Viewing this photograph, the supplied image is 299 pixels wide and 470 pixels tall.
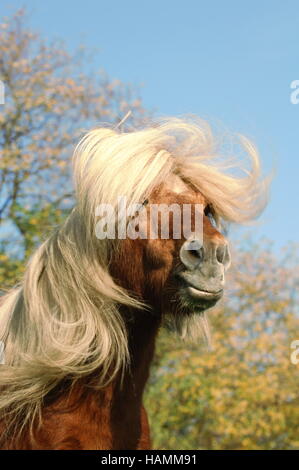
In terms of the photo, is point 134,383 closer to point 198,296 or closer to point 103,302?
point 103,302

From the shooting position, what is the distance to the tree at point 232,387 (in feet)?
30.2

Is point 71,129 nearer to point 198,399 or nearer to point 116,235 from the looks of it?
point 198,399

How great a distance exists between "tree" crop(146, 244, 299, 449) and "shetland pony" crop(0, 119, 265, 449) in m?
5.92

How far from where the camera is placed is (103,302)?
8.43ft

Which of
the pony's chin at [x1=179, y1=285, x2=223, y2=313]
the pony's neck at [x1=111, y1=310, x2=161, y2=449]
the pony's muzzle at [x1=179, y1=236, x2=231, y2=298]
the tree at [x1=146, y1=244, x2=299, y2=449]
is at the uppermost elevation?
the tree at [x1=146, y1=244, x2=299, y2=449]

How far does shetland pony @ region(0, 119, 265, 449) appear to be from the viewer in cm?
253

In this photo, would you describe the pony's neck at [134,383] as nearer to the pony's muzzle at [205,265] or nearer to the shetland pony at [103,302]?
the shetland pony at [103,302]

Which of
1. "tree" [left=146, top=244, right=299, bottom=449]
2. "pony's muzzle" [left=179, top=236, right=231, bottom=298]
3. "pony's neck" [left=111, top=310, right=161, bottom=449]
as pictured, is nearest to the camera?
"pony's muzzle" [left=179, top=236, right=231, bottom=298]

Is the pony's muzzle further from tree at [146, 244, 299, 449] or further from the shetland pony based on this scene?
tree at [146, 244, 299, 449]

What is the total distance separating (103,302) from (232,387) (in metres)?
7.54

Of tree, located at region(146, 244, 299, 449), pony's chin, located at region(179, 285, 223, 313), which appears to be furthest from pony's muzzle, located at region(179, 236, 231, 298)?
tree, located at region(146, 244, 299, 449)

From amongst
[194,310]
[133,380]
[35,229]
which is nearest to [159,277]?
[194,310]

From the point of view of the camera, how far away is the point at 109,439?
2590mm

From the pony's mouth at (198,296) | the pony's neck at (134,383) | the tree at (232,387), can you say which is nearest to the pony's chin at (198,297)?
the pony's mouth at (198,296)
